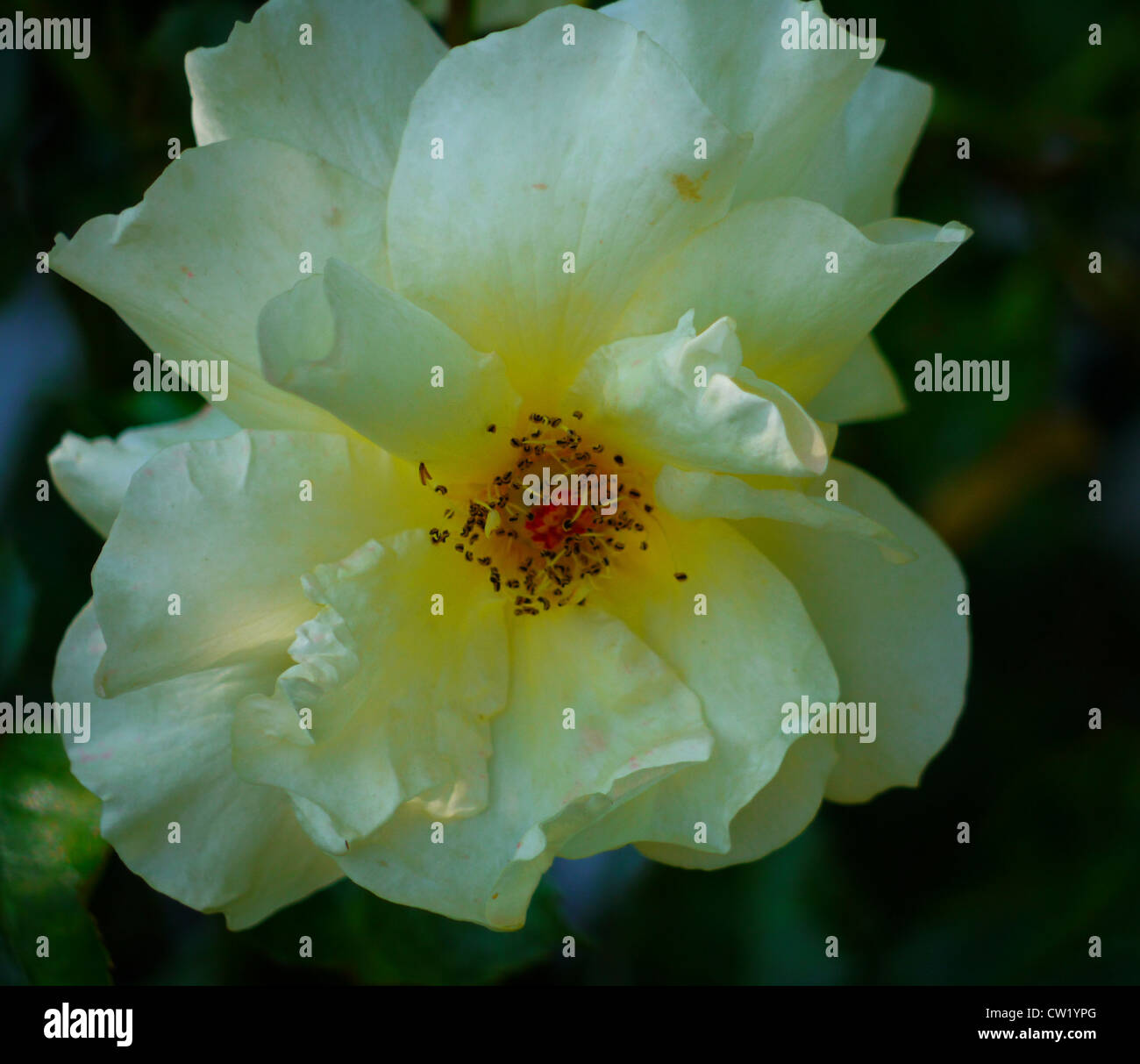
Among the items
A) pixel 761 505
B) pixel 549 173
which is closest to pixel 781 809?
pixel 761 505

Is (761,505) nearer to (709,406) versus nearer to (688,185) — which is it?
(709,406)

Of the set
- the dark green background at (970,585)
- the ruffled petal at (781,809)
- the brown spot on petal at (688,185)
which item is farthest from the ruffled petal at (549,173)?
the dark green background at (970,585)

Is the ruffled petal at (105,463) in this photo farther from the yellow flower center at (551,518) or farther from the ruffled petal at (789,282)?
the ruffled petal at (789,282)
